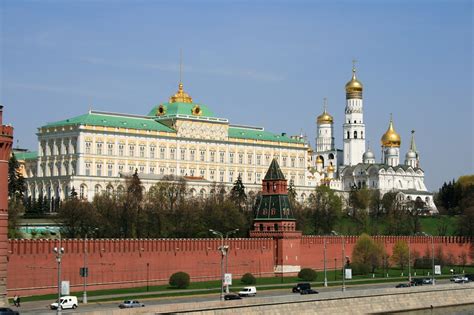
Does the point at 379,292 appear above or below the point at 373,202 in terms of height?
Answer: below

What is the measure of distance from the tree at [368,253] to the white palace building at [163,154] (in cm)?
3530

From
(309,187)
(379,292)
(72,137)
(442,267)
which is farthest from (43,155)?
(379,292)

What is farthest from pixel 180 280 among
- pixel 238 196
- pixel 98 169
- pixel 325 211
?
pixel 98 169

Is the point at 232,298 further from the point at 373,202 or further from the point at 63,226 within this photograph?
the point at 373,202

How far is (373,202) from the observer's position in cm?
14850

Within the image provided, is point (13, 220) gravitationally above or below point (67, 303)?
above

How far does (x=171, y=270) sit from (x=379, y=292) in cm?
1822

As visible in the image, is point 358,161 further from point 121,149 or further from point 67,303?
point 67,303

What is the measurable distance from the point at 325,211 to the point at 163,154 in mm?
26501

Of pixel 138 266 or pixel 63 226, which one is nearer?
pixel 138 266

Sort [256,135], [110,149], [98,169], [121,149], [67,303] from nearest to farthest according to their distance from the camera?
[67,303] < [98,169] < [110,149] < [121,149] < [256,135]

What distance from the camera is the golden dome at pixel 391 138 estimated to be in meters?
190

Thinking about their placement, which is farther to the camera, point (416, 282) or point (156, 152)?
point (156, 152)

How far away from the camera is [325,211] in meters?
130
